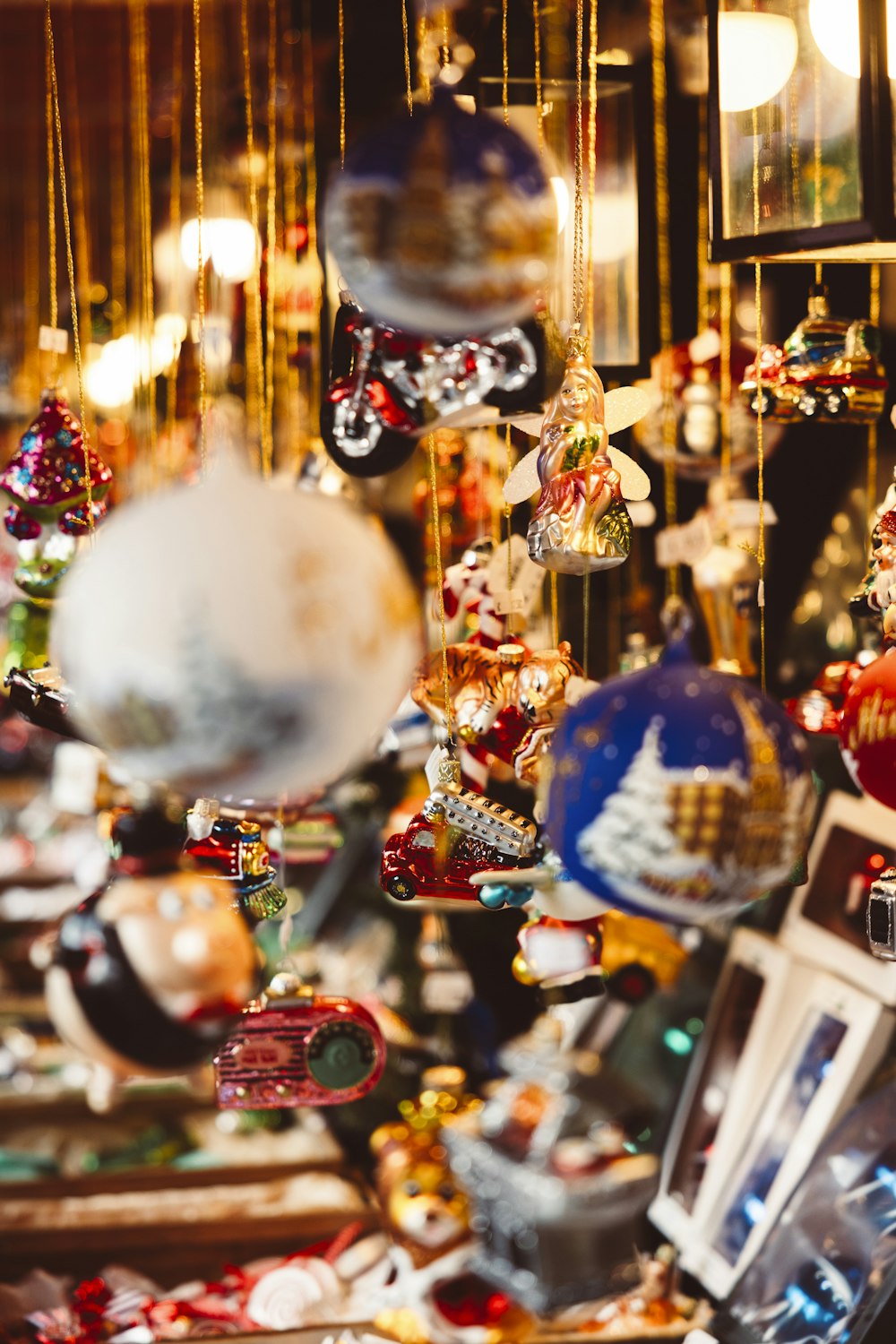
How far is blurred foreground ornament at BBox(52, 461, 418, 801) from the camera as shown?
3.49 feet

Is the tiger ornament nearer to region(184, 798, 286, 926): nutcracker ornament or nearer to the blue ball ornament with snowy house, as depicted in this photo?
region(184, 798, 286, 926): nutcracker ornament

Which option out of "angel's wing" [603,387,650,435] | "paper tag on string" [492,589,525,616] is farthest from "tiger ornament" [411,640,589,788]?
"angel's wing" [603,387,650,435]

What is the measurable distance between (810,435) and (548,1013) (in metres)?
1.40

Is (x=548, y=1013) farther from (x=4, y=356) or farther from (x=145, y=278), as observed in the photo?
(x=4, y=356)

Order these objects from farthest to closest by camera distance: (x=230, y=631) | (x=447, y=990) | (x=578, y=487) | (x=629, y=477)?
(x=447, y=990), (x=629, y=477), (x=578, y=487), (x=230, y=631)

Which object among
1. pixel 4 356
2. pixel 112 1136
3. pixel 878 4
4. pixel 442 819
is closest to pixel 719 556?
pixel 442 819

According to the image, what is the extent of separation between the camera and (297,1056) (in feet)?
6.68

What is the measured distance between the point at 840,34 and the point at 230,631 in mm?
1017

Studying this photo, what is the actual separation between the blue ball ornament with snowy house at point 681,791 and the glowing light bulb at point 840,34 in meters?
0.72

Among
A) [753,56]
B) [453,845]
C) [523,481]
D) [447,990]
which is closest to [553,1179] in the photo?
[447,990]

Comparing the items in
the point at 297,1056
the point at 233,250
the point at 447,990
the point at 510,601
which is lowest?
the point at 447,990

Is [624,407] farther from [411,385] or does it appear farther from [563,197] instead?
[563,197]

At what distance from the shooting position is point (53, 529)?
2.16 metres

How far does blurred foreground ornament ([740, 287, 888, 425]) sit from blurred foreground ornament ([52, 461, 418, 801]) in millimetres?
1054
